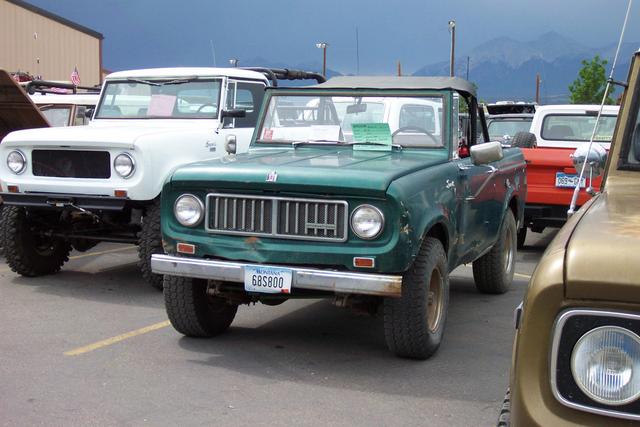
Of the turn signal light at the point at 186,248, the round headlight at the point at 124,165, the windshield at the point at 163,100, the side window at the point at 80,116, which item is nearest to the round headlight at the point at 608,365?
the turn signal light at the point at 186,248

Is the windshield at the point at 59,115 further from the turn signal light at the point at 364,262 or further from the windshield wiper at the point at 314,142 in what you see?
the turn signal light at the point at 364,262

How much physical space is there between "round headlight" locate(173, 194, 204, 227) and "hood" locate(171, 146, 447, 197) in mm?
105

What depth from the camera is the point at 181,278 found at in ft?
17.7

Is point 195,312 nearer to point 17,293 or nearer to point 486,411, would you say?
point 486,411

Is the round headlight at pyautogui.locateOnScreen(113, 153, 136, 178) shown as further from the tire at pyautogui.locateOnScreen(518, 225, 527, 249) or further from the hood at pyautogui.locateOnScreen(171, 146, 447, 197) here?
the tire at pyautogui.locateOnScreen(518, 225, 527, 249)

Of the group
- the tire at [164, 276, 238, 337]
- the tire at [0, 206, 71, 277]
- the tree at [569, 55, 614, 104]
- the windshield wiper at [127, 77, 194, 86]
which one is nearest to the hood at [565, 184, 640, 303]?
the tire at [164, 276, 238, 337]

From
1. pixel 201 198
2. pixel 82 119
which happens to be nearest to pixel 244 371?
pixel 201 198

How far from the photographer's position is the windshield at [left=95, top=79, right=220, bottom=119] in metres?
8.47

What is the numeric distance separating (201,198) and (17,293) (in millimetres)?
2945

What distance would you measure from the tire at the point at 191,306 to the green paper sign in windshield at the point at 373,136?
156 centimetres

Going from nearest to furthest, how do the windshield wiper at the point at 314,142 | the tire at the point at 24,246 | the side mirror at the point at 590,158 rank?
the side mirror at the point at 590,158, the windshield wiper at the point at 314,142, the tire at the point at 24,246

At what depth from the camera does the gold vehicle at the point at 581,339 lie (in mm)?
1918

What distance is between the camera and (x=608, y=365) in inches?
76.0

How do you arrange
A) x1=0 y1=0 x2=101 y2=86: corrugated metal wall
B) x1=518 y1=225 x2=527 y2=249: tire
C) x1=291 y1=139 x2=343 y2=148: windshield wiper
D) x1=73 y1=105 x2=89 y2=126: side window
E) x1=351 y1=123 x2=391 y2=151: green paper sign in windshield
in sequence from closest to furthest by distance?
x1=351 y1=123 x2=391 y2=151: green paper sign in windshield
x1=291 y1=139 x2=343 y2=148: windshield wiper
x1=518 y1=225 x2=527 y2=249: tire
x1=73 y1=105 x2=89 y2=126: side window
x1=0 y1=0 x2=101 y2=86: corrugated metal wall
